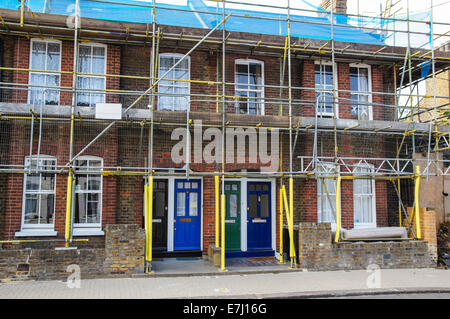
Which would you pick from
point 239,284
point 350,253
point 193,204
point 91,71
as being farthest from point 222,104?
point 350,253

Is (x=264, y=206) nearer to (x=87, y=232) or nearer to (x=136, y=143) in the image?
(x=136, y=143)

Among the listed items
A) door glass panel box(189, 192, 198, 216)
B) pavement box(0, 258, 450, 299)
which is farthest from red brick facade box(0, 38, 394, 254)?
pavement box(0, 258, 450, 299)

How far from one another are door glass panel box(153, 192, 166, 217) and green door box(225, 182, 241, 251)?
77.1 inches

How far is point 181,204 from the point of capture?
1173 centimetres

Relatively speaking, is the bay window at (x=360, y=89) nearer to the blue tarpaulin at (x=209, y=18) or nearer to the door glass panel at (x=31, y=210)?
the blue tarpaulin at (x=209, y=18)

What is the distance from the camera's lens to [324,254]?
10172 mm

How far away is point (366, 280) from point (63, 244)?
307 inches

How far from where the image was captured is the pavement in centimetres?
776

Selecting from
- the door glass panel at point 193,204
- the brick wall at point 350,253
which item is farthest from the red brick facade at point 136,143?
the brick wall at point 350,253

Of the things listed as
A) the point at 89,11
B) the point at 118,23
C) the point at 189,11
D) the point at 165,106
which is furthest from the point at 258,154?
the point at 89,11

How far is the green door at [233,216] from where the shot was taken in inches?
469

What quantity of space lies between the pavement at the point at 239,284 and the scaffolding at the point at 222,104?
2.38 feet

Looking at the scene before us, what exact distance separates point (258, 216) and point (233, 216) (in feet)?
2.68

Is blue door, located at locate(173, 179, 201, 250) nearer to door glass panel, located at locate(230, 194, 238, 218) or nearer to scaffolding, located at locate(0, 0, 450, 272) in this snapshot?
scaffolding, located at locate(0, 0, 450, 272)
